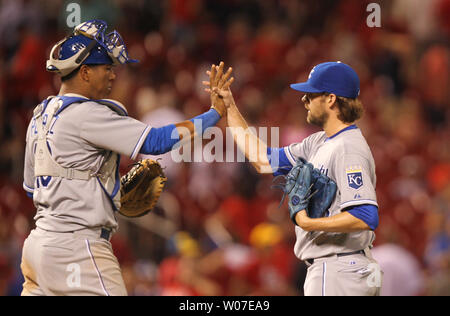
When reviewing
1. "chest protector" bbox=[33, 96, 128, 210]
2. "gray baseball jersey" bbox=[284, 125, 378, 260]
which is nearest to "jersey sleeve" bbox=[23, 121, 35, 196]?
"chest protector" bbox=[33, 96, 128, 210]

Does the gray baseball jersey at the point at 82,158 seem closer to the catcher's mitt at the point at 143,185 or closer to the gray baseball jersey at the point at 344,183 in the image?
the catcher's mitt at the point at 143,185

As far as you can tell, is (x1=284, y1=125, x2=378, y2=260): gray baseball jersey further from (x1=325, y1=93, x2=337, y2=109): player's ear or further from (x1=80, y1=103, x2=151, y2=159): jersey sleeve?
(x1=80, y1=103, x2=151, y2=159): jersey sleeve

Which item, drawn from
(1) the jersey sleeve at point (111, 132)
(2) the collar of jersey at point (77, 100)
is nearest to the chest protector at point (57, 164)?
(2) the collar of jersey at point (77, 100)

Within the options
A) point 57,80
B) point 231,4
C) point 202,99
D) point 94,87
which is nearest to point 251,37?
point 231,4

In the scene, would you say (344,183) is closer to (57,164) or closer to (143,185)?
(143,185)

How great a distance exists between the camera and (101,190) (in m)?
3.56

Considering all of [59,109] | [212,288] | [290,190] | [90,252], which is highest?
[59,109]

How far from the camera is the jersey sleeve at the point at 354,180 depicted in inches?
138

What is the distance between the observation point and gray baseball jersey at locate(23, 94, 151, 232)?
350 cm

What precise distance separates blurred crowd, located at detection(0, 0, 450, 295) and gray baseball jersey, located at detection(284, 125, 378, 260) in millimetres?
3094

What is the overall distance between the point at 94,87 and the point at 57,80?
577cm

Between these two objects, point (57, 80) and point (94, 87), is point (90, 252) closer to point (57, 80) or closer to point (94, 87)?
point (94, 87)

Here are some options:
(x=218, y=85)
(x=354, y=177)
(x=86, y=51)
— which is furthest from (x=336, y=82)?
(x=86, y=51)

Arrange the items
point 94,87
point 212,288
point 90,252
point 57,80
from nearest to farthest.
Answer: point 90,252 < point 94,87 < point 212,288 < point 57,80
